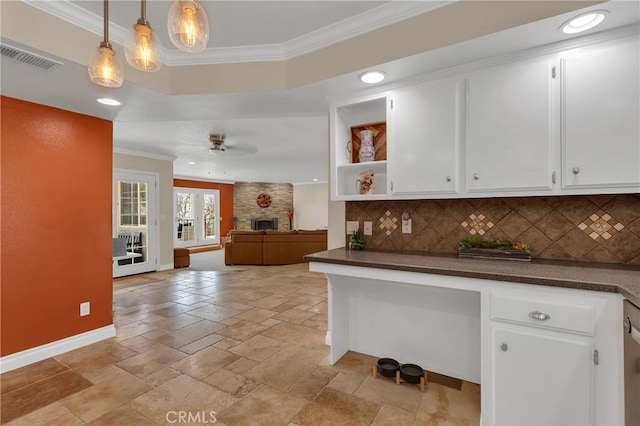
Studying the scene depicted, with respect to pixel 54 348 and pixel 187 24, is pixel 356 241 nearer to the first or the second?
pixel 187 24

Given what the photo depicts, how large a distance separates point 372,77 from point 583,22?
1167mm

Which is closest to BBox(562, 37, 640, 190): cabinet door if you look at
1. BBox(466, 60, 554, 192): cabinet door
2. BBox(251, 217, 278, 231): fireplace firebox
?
BBox(466, 60, 554, 192): cabinet door

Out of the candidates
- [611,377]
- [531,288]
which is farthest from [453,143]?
[611,377]

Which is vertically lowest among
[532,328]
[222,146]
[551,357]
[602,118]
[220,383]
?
[220,383]

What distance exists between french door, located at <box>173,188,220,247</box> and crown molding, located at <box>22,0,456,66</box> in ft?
27.0

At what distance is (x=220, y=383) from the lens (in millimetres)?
2248

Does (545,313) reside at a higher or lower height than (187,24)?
lower

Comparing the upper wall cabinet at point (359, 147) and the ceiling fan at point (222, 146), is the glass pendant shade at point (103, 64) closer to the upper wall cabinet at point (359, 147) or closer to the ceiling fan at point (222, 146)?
the upper wall cabinet at point (359, 147)

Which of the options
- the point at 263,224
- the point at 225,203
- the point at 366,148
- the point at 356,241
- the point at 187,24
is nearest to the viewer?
the point at 187,24

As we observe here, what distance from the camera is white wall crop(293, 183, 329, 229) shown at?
12.1 meters

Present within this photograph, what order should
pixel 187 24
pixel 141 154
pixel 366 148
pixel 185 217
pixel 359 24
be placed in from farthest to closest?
pixel 185 217 < pixel 141 154 < pixel 366 148 < pixel 359 24 < pixel 187 24

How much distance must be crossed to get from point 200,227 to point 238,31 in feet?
30.8

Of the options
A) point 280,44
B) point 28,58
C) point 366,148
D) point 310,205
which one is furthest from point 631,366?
point 310,205

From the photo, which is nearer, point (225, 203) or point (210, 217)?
point (210, 217)
